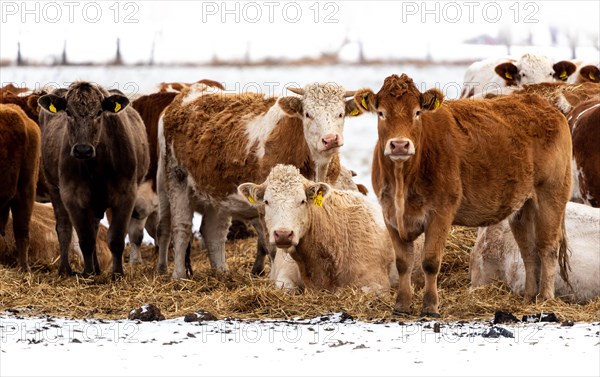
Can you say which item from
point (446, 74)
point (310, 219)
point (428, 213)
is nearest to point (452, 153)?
point (428, 213)

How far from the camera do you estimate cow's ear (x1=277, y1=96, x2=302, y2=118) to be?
33.0 feet

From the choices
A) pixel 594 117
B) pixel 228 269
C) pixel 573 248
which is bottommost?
pixel 228 269

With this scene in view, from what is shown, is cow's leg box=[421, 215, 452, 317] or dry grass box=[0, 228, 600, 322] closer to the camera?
cow's leg box=[421, 215, 452, 317]

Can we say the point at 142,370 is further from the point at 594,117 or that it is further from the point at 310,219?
the point at 594,117

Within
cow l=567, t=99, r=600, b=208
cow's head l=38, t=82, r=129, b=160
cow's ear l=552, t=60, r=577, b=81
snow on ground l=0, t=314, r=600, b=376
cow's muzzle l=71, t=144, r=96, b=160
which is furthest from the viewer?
cow's ear l=552, t=60, r=577, b=81

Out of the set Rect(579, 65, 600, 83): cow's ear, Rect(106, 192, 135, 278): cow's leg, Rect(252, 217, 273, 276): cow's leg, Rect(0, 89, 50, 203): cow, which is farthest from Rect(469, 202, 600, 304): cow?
Rect(579, 65, 600, 83): cow's ear

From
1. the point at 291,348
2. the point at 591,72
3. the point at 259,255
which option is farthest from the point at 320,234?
the point at 591,72

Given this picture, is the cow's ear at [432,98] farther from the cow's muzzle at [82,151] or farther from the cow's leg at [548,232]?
Result: the cow's muzzle at [82,151]

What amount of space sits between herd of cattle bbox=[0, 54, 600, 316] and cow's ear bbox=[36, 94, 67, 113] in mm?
13

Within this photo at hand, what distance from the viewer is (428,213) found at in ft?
26.8

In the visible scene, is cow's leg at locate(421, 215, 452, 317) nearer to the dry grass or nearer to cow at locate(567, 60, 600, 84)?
the dry grass

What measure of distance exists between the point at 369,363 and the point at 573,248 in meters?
3.37

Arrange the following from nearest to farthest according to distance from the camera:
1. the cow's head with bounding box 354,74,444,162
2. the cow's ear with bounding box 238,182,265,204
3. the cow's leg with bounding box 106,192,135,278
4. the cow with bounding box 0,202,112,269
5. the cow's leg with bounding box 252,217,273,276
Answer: the cow's head with bounding box 354,74,444,162 < the cow's ear with bounding box 238,182,265,204 < the cow's leg with bounding box 106,192,135,278 < the cow's leg with bounding box 252,217,273,276 < the cow with bounding box 0,202,112,269

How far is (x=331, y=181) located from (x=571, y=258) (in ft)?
7.48
